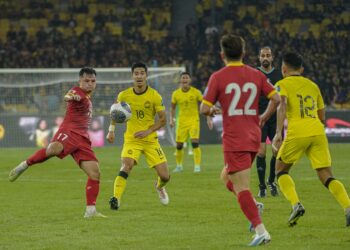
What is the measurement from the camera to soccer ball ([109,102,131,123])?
12500mm

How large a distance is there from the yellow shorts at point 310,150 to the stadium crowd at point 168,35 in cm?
2498

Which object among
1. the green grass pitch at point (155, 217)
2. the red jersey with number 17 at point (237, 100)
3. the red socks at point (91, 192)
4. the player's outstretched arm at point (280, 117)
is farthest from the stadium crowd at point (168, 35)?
the red jersey with number 17 at point (237, 100)

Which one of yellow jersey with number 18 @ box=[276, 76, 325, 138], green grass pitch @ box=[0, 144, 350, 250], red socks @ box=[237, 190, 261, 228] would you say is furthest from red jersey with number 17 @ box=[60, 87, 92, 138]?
red socks @ box=[237, 190, 261, 228]

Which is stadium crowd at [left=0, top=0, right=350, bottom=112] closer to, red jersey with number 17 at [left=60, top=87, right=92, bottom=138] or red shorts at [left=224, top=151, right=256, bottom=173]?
red jersey with number 17 at [left=60, top=87, right=92, bottom=138]

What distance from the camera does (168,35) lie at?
4088 centimetres

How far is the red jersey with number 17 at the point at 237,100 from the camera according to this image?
8.87m

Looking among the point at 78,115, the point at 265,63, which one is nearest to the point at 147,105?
the point at 78,115

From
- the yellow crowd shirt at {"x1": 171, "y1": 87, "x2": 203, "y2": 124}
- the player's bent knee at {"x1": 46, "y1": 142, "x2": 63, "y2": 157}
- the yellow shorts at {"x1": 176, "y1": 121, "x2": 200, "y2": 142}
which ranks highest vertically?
the player's bent knee at {"x1": 46, "y1": 142, "x2": 63, "y2": 157}

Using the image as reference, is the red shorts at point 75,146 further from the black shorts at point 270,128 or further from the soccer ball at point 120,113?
the black shorts at point 270,128

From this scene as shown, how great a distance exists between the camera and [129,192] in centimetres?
1544

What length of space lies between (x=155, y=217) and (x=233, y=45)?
11.9 feet

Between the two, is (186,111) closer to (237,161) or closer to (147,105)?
(147,105)

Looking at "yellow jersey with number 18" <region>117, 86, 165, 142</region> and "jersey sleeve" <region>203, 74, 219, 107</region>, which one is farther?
"yellow jersey with number 18" <region>117, 86, 165, 142</region>

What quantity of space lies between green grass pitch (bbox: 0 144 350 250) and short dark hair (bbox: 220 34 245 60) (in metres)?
1.94
